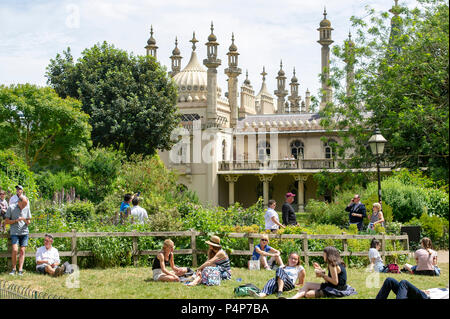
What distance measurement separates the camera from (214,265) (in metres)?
12.5

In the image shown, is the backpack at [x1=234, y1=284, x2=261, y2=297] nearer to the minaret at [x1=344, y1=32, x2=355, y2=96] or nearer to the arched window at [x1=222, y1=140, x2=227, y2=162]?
the minaret at [x1=344, y1=32, x2=355, y2=96]

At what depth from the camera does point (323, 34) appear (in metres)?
49.2

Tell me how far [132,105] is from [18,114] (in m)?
6.90

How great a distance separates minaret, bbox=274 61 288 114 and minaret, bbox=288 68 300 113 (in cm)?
259

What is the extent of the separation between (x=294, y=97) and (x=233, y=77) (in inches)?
689

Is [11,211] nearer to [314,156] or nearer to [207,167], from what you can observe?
[207,167]

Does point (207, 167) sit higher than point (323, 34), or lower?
lower

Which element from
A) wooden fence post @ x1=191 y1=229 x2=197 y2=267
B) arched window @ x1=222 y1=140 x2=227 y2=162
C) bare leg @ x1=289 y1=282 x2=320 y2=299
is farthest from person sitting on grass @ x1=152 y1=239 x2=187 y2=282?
arched window @ x1=222 y1=140 x2=227 y2=162

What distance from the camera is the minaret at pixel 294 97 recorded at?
64875 millimetres

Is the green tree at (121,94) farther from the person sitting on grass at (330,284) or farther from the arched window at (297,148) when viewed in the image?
the person sitting on grass at (330,284)

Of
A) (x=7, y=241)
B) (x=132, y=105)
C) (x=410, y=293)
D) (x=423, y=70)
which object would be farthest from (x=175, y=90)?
(x=410, y=293)

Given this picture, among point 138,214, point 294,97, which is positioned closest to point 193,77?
point 294,97

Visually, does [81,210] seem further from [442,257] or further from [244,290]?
[244,290]

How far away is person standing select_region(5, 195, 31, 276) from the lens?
13086 mm
